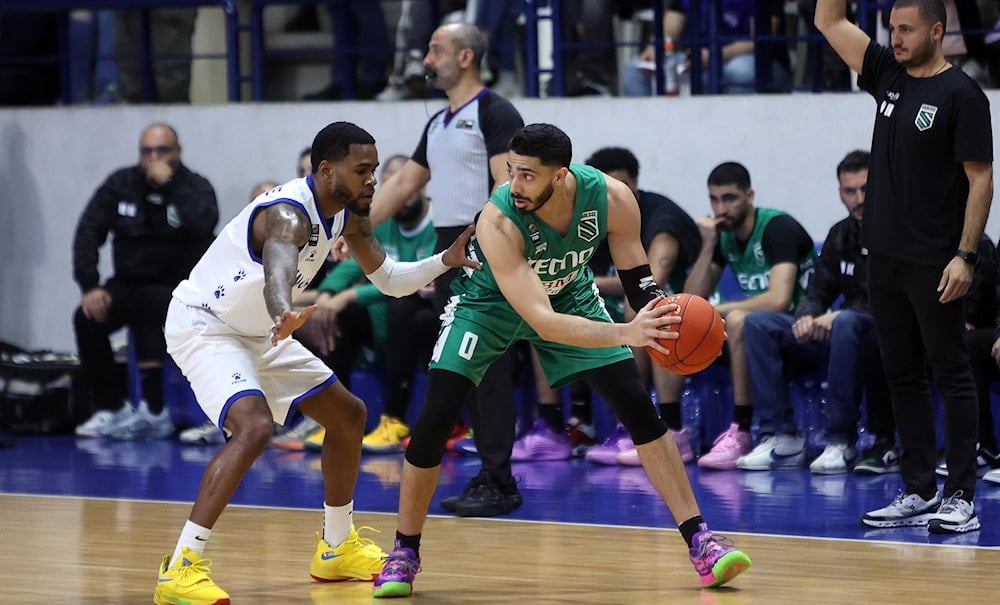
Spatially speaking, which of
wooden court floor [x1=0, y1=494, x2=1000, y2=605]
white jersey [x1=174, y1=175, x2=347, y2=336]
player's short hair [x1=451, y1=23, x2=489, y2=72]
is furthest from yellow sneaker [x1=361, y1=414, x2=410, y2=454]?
white jersey [x1=174, y1=175, x2=347, y2=336]

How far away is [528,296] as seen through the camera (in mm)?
4855

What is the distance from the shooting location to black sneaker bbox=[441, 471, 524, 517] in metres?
6.51

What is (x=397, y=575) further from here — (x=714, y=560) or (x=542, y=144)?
(x=542, y=144)

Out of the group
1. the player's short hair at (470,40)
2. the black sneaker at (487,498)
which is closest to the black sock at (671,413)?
the black sneaker at (487,498)

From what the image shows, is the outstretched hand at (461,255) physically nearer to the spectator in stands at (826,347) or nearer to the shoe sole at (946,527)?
the shoe sole at (946,527)

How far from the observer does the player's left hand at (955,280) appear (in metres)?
5.71

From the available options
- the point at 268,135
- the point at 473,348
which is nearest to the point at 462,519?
the point at 473,348

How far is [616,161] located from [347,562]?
313cm

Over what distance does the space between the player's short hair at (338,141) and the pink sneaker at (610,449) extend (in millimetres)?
3282

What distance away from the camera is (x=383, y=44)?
417 inches

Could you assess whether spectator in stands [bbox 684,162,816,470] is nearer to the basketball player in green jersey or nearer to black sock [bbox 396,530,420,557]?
the basketball player in green jersey

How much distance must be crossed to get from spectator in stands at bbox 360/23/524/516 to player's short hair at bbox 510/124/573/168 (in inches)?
68.8

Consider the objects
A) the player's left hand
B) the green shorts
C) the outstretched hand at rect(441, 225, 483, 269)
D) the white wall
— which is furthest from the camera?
the white wall

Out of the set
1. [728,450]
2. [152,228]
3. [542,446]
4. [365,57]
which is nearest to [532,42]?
[365,57]
